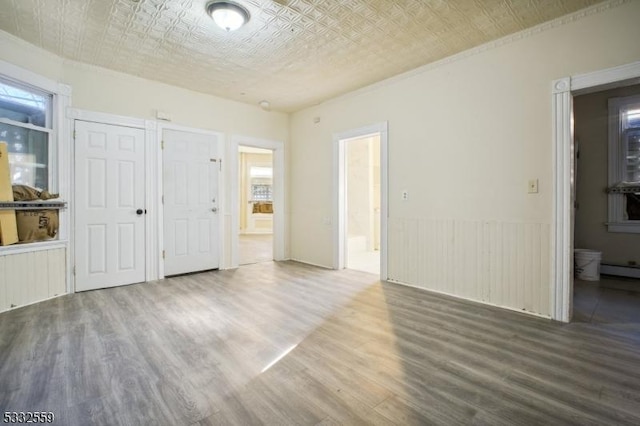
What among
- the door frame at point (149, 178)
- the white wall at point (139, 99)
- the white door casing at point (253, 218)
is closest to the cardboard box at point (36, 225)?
the white wall at point (139, 99)

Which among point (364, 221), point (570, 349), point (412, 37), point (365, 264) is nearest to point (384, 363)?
point (570, 349)

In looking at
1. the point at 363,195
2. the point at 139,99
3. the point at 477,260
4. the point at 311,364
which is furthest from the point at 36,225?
the point at 363,195

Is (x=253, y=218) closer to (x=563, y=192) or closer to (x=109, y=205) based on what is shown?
(x=109, y=205)

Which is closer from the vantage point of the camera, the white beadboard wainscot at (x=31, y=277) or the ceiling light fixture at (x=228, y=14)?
the ceiling light fixture at (x=228, y=14)

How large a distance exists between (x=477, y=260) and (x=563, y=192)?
41.2 inches

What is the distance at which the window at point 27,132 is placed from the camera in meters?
3.21

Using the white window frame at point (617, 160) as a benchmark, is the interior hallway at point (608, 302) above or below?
below

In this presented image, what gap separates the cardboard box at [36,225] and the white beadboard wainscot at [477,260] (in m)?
4.08

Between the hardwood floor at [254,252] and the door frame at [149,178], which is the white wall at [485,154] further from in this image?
the door frame at [149,178]

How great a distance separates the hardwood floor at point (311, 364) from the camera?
1617mm

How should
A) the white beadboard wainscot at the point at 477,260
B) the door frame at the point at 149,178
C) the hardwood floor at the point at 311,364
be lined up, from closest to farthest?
the hardwood floor at the point at 311,364, the white beadboard wainscot at the point at 477,260, the door frame at the point at 149,178

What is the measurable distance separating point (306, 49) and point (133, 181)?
111 inches

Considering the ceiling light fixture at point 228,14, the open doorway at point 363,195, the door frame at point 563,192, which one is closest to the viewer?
the ceiling light fixture at point 228,14

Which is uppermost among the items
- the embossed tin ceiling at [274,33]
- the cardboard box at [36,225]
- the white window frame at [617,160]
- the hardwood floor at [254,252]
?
the embossed tin ceiling at [274,33]
